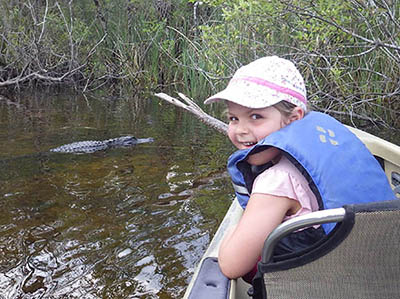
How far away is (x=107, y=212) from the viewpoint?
3627 millimetres

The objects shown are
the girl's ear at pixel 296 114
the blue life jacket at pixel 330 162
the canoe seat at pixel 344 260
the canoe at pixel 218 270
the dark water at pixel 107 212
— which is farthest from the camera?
the dark water at pixel 107 212

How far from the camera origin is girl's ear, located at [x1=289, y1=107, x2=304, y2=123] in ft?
5.33

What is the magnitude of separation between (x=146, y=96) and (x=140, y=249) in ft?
28.1

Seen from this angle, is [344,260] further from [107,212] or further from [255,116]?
[107,212]

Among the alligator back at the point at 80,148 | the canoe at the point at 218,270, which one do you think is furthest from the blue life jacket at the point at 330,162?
the alligator back at the point at 80,148

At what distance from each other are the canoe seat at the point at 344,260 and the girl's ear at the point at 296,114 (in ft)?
1.78

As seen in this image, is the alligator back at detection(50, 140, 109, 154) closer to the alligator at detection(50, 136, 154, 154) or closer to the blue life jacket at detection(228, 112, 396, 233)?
the alligator at detection(50, 136, 154, 154)

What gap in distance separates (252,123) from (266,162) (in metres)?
0.16

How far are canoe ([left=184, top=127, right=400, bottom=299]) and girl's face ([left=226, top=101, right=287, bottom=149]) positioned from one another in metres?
0.46

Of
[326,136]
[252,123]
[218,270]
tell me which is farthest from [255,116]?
[218,270]

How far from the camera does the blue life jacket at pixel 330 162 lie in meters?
1.36

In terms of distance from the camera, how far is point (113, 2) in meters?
12.4

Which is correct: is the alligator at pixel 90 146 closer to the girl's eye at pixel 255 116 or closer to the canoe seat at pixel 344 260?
the girl's eye at pixel 255 116

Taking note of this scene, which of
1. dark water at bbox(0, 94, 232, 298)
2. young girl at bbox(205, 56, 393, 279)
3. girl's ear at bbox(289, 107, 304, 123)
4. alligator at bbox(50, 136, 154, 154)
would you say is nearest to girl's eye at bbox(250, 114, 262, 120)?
young girl at bbox(205, 56, 393, 279)
